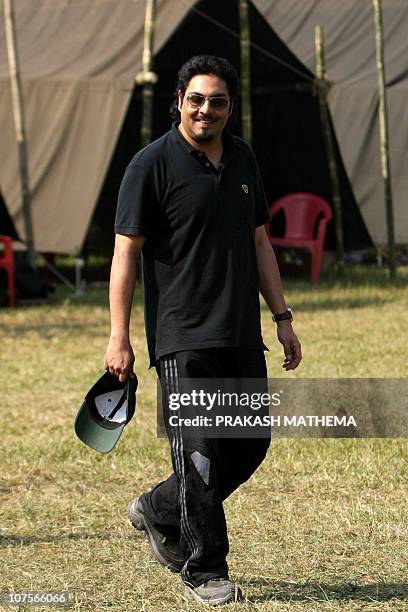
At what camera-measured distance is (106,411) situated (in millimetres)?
4906

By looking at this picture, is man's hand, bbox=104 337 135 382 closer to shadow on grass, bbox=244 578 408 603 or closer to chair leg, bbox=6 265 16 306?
shadow on grass, bbox=244 578 408 603

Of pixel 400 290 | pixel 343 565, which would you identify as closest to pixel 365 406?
pixel 343 565

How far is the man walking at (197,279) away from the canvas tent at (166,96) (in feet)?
34.8

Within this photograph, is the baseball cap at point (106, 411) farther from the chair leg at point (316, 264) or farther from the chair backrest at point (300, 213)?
the chair backrest at point (300, 213)

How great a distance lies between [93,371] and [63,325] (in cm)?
273

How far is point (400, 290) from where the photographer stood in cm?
→ 1532

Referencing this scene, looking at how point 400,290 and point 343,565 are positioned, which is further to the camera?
point 400,290

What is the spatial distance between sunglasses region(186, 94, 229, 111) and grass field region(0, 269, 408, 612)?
1.67 m

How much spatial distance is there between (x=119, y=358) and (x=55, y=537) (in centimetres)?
136

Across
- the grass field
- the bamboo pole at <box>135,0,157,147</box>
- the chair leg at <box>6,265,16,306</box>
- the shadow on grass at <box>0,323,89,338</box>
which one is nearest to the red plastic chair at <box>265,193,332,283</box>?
the bamboo pole at <box>135,0,157,147</box>

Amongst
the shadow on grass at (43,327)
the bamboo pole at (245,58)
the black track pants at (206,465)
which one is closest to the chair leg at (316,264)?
the bamboo pole at (245,58)

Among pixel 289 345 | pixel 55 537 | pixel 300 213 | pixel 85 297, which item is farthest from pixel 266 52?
pixel 289 345

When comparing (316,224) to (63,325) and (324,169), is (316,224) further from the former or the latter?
Answer: (63,325)

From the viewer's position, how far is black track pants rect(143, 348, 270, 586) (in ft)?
15.4
